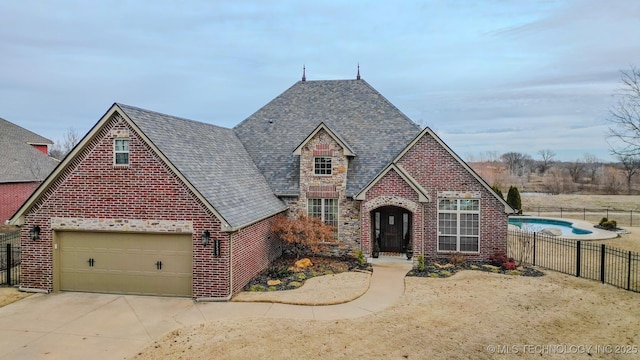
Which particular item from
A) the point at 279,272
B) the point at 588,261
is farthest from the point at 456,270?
the point at 279,272

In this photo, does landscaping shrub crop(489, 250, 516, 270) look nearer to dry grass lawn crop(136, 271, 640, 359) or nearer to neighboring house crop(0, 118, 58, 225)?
dry grass lawn crop(136, 271, 640, 359)

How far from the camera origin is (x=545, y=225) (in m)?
32.5

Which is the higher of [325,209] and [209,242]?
[325,209]

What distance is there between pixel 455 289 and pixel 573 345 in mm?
4583

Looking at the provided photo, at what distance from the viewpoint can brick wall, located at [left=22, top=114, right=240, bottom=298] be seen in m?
12.7

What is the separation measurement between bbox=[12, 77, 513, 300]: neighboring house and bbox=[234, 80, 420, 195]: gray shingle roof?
0.08 metres


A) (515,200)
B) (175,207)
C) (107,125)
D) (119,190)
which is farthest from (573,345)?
(515,200)

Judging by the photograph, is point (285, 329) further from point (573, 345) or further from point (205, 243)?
point (573, 345)

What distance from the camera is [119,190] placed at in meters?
13.2

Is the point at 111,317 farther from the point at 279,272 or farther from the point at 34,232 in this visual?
the point at 279,272

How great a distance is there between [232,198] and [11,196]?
25.0m

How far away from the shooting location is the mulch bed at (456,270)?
1586 centimetres

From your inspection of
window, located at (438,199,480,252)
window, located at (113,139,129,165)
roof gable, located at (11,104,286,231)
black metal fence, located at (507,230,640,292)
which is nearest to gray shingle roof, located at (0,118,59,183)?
roof gable, located at (11,104,286,231)

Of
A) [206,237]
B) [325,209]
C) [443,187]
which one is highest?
[443,187]
